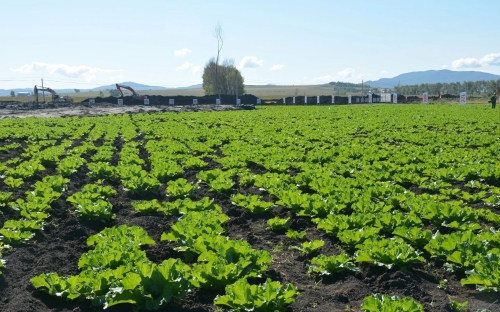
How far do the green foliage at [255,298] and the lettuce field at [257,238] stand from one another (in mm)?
16

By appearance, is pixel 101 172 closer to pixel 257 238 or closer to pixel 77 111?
pixel 257 238

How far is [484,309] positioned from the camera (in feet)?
17.6

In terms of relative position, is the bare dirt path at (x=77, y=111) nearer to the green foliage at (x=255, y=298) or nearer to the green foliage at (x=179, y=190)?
the green foliage at (x=179, y=190)

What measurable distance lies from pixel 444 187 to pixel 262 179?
448 cm

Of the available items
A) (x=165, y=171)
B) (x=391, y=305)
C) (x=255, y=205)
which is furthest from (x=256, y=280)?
(x=165, y=171)

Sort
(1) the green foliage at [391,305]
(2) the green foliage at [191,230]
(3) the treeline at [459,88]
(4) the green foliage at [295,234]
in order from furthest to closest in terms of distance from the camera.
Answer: (3) the treeline at [459,88], (4) the green foliage at [295,234], (2) the green foliage at [191,230], (1) the green foliage at [391,305]

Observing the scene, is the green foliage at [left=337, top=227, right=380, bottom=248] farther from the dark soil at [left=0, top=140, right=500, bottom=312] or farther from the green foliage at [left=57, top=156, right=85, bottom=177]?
the green foliage at [left=57, top=156, right=85, bottom=177]

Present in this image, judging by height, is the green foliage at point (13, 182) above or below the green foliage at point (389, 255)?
above

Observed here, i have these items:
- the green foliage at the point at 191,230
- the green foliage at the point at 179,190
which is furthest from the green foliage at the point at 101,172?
the green foliage at the point at 191,230

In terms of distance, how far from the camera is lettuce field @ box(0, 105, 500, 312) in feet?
19.1

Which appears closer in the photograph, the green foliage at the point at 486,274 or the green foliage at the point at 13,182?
the green foliage at the point at 486,274

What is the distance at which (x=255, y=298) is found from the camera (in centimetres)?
539

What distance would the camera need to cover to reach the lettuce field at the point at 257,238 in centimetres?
582

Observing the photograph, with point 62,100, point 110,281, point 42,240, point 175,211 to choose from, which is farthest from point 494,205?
point 62,100
